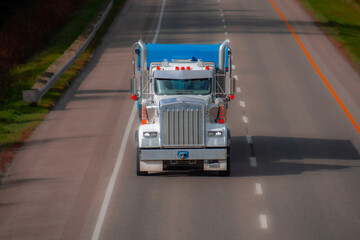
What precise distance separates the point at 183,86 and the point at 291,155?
4.27 meters

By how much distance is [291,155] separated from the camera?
76.4 ft

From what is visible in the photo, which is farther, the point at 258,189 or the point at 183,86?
the point at 183,86

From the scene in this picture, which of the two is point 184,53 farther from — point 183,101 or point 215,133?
point 215,133

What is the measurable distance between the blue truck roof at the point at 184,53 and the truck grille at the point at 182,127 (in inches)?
122

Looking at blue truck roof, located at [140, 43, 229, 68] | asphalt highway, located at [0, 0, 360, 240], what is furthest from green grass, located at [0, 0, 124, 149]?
blue truck roof, located at [140, 43, 229, 68]

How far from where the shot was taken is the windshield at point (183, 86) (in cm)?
2139

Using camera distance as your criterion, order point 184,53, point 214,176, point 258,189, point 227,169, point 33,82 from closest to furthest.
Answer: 1. point 258,189
2. point 227,169
3. point 214,176
4. point 184,53
5. point 33,82

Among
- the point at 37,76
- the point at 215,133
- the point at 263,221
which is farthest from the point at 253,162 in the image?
the point at 37,76

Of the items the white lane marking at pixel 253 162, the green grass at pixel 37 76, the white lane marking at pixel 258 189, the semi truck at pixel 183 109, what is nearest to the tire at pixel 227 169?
the semi truck at pixel 183 109

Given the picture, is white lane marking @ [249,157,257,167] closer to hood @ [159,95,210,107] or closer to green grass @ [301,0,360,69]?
hood @ [159,95,210,107]

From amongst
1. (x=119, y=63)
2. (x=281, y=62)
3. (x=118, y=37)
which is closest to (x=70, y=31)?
(x=118, y=37)

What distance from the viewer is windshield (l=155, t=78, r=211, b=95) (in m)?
21.4

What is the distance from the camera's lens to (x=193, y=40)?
44.9m

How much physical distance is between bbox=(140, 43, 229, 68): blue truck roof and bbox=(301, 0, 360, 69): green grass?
18139 mm
